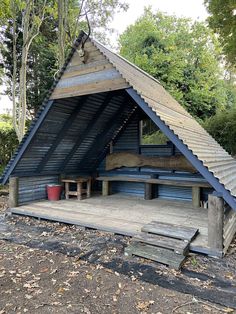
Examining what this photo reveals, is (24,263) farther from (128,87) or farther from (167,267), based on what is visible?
(128,87)

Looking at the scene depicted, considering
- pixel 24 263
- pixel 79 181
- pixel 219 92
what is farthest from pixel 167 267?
pixel 219 92

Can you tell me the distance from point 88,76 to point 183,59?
409 inches

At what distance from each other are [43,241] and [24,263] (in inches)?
31.4

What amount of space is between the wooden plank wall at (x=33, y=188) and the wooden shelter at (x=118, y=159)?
0.09 ft

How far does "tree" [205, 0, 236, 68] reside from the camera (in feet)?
25.6

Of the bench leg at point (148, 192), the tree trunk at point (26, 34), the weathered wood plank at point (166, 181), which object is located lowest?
the bench leg at point (148, 192)

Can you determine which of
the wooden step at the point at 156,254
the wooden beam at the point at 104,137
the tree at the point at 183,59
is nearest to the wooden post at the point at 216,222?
the wooden step at the point at 156,254

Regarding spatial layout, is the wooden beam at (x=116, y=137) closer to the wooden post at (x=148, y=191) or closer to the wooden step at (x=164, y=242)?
the wooden post at (x=148, y=191)

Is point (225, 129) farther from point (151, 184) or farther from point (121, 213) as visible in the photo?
point (121, 213)

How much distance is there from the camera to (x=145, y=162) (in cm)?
713

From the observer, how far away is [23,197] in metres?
6.21

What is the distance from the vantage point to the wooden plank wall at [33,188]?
20.2ft

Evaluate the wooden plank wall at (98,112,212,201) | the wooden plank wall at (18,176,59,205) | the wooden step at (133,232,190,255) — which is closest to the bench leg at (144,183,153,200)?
the wooden plank wall at (98,112,212,201)

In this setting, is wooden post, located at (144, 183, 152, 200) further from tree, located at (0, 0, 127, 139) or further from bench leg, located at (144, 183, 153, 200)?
tree, located at (0, 0, 127, 139)
